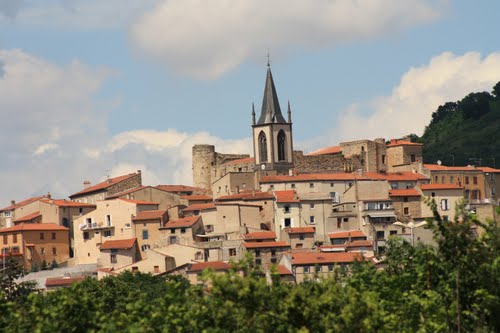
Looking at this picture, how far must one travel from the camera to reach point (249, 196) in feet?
307

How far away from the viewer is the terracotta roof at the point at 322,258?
273ft

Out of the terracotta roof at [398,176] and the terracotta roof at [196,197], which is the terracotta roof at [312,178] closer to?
the terracotta roof at [398,176]

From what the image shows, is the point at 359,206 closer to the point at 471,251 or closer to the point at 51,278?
the point at 51,278

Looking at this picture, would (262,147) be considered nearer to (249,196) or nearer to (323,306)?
(249,196)

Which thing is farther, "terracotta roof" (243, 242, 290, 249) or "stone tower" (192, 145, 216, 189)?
"stone tower" (192, 145, 216, 189)

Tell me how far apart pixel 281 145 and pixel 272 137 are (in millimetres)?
971

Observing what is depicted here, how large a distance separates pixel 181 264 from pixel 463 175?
2507 cm

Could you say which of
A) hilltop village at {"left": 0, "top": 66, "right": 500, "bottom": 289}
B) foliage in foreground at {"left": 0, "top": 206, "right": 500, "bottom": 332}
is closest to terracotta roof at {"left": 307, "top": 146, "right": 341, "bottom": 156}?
hilltop village at {"left": 0, "top": 66, "right": 500, "bottom": 289}

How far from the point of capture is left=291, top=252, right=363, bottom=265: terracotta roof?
8331 cm

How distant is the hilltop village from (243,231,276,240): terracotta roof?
0.30 feet

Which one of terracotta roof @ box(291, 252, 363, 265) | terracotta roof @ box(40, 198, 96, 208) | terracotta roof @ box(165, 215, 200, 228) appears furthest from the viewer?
terracotta roof @ box(40, 198, 96, 208)

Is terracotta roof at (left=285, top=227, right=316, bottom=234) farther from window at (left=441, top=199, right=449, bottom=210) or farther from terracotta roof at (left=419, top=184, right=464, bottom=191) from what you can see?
window at (left=441, top=199, right=449, bottom=210)

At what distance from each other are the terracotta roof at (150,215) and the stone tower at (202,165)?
536 inches

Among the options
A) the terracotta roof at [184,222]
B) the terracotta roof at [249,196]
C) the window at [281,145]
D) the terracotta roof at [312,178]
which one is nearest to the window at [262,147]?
the window at [281,145]
